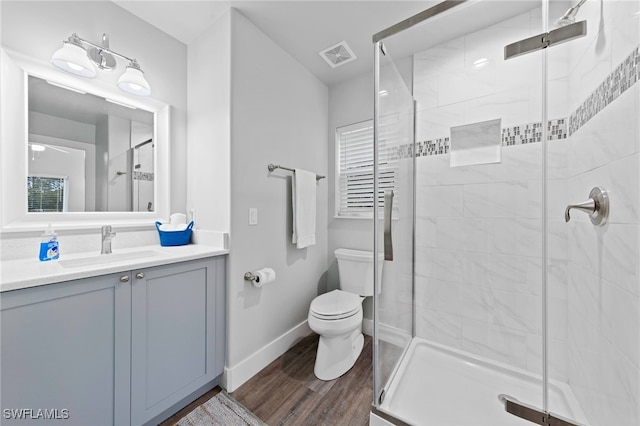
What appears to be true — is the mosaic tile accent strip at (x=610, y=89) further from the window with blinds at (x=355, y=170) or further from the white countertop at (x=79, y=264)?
the white countertop at (x=79, y=264)

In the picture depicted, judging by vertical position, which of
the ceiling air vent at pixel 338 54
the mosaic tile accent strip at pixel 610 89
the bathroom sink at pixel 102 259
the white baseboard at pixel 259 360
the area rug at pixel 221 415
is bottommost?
the area rug at pixel 221 415

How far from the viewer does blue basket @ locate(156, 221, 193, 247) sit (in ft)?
5.29

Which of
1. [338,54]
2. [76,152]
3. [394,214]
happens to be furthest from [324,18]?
[76,152]

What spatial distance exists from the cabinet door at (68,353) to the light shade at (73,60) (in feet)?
3.76

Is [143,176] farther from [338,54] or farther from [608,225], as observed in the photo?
[608,225]

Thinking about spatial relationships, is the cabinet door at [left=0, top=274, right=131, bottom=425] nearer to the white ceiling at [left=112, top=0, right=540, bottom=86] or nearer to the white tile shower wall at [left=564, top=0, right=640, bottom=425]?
the white ceiling at [left=112, top=0, right=540, bottom=86]

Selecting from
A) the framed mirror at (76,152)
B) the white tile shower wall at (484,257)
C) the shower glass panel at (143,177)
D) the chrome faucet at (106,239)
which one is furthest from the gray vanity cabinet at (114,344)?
the white tile shower wall at (484,257)

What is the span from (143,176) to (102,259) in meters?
0.63

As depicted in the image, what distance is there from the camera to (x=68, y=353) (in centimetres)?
96

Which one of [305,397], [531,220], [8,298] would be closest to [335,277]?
[305,397]

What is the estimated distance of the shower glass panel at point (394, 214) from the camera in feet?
4.16

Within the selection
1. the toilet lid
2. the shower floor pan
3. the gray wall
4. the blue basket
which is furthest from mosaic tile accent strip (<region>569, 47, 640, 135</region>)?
the blue basket

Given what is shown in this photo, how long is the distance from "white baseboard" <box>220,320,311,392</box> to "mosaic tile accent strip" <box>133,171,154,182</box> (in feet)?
4.48

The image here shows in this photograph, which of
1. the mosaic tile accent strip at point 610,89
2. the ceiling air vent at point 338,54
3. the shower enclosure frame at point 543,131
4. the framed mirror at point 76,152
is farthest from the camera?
the ceiling air vent at point 338,54
